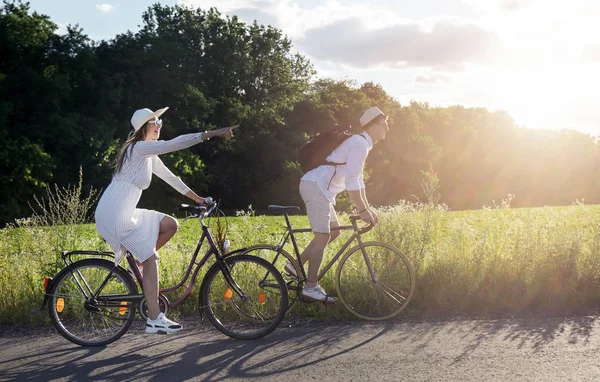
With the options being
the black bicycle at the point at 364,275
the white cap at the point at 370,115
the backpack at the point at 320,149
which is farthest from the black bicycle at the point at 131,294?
the white cap at the point at 370,115

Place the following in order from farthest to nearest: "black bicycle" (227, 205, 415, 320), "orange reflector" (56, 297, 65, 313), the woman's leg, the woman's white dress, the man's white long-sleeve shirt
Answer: "black bicycle" (227, 205, 415, 320)
the man's white long-sleeve shirt
"orange reflector" (56, 297, 65, 313)
the woman's leg
the woman's white dress

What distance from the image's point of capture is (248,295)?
6664 millimetres

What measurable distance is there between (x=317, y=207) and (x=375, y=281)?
3.25 feet

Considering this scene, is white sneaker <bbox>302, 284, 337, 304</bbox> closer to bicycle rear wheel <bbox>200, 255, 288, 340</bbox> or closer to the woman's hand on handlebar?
bicycle rear wheel <bbox>200, 255, 288, 340</bbox>

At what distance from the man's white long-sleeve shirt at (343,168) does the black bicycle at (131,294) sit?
3.51 ft

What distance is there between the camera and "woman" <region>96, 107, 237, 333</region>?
5992 millimetres

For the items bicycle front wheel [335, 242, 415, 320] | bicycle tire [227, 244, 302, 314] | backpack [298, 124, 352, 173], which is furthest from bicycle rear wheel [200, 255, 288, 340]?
backpack [298, 124, 352, 173]

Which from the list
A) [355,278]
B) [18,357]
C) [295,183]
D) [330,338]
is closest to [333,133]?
[355,278]

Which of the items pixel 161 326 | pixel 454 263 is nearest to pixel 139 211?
pixel 161 326

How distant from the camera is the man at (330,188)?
6832 mm

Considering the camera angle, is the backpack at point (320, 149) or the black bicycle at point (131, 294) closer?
the black bicycle at point (131, 294)

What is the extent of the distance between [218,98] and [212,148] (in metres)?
3.54

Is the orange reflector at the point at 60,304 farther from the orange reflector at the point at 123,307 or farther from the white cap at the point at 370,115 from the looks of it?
the white cap at the point at 370,115

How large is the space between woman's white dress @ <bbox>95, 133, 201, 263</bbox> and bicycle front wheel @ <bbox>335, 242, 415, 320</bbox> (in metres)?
2.08
